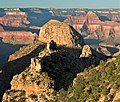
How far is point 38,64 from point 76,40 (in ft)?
227

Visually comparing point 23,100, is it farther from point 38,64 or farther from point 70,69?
point 70,69

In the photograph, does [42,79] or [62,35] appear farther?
[62,35]

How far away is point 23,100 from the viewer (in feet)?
242

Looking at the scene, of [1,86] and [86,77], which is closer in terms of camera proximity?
[86,77]

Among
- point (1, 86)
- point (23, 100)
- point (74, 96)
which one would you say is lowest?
point (1, 86)

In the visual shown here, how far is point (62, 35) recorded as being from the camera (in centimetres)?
15425

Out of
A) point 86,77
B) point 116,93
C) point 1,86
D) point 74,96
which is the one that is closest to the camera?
point 116,93

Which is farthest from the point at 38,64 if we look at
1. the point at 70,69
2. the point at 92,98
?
the point at 92,98

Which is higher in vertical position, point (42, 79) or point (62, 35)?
point (42, 79)

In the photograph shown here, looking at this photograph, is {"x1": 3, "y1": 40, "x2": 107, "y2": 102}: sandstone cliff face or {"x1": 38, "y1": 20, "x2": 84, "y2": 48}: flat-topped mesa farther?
{"x1": 38, "y1": 20, "x2": 84, "y2": 48}: flat-topped mesa

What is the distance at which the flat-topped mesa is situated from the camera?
148 meters

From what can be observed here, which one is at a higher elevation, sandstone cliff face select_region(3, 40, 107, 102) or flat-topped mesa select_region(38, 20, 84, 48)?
sandstone cliff face select_region(3, 40, 107, 102)

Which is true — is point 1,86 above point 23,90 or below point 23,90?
below

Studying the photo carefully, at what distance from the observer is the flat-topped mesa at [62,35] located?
148 metres
